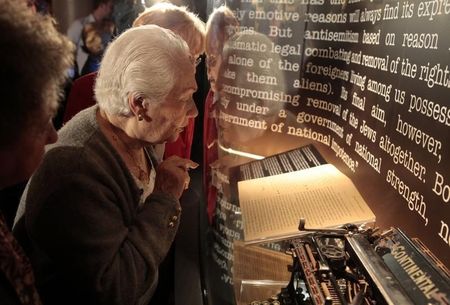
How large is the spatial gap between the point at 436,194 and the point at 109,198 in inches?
35.7

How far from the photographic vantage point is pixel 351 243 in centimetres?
130

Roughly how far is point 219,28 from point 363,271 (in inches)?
72.4

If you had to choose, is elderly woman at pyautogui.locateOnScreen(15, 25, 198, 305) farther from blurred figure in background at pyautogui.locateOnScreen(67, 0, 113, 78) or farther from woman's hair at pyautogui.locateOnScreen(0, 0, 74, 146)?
blurred figure in background at pyautogui.locateOnScreen(67, 0, 113, 78)

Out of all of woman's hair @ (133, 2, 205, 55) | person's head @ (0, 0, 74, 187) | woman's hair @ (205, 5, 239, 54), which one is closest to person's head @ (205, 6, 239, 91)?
woman's hair @ (205, 5, 239, 54)

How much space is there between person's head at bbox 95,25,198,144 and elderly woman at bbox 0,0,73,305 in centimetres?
37

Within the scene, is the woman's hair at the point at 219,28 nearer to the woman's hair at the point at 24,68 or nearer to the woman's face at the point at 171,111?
the woman's face at the point at 171,111

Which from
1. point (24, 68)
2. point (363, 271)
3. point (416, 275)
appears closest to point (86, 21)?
point (24, 68)

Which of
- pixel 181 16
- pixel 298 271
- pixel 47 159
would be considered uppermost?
pixel 181 16

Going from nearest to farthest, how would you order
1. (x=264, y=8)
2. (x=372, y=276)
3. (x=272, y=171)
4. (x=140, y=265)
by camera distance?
1. (x=372, y=276)
2. (x=140, y=265)
3. (x=272, y=171)
4. (x=264, y=8)

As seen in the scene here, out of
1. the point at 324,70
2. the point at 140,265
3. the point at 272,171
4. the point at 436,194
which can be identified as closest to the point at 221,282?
the point at 272,171

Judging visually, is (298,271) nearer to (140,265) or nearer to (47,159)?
Answer: (140,265)

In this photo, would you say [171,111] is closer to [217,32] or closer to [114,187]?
[114,187]

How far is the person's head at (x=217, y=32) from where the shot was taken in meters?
2.58

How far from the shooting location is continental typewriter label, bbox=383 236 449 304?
3.23ft
